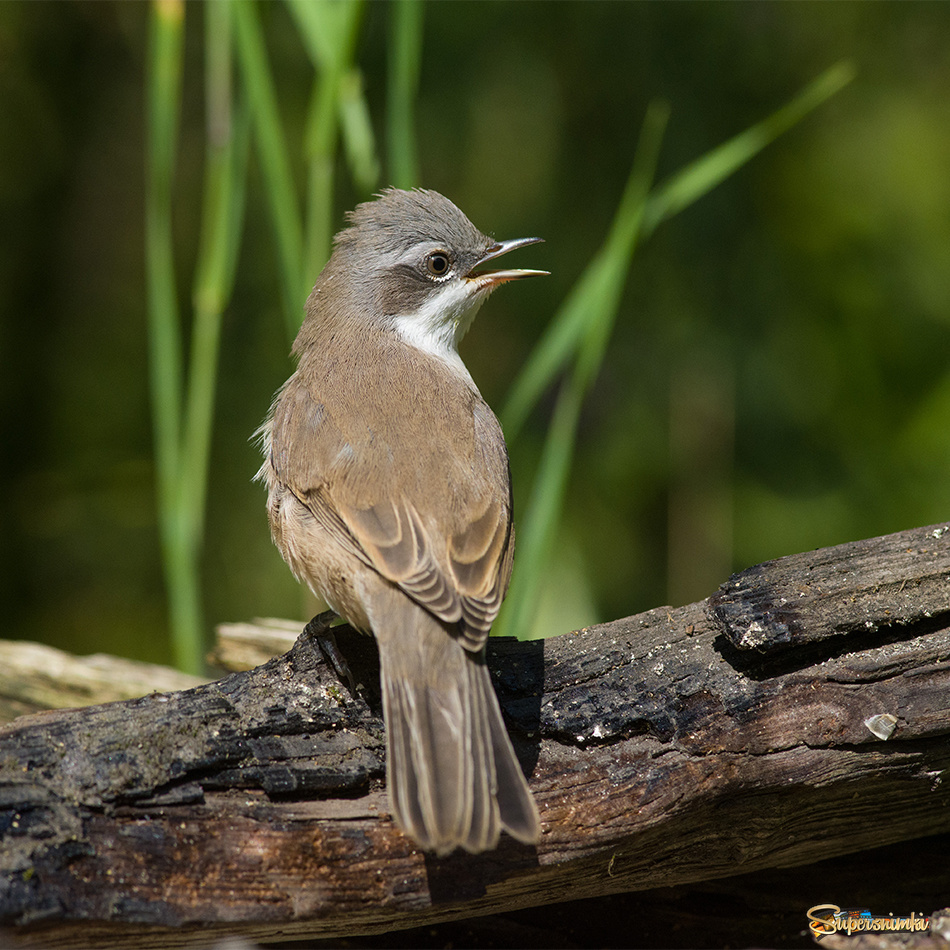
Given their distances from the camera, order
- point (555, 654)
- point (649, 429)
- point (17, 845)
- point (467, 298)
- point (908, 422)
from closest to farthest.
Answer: point (17, 845)
point (555, 654)
point (467, 298)
point (908, 422)
point (649, 429)

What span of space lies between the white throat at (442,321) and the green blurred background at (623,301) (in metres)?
2.01

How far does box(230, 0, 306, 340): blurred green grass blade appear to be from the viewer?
3.96m

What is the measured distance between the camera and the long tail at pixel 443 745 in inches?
94.9

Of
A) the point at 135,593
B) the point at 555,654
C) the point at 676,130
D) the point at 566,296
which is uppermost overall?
the point at 676,130

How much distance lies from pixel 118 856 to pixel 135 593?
183 inches

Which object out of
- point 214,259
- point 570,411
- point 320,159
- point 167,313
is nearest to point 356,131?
point 320,159

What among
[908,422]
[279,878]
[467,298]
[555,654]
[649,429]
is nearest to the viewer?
[279,878]

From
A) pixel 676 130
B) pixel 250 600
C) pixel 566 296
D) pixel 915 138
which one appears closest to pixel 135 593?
pixel 250 600

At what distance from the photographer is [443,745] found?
2566 millimetres

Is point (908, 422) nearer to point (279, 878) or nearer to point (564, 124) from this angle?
point (564, 124)

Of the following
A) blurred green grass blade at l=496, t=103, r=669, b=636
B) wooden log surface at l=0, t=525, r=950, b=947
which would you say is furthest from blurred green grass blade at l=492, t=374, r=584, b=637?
wooden log surface at l=0, t=525, r=950, b=947

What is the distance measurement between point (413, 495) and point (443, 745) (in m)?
0.82

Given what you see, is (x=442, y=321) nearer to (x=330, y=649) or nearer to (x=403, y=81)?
(x=403, y=81)

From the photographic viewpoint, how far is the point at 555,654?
10.1 feet
